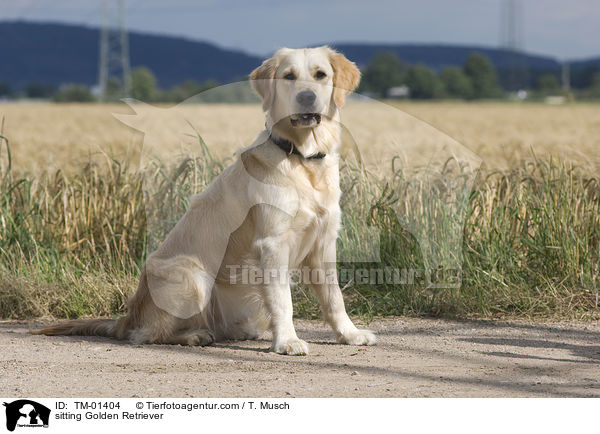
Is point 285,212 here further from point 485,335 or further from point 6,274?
point 6,274

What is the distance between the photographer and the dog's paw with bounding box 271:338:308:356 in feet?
13.5

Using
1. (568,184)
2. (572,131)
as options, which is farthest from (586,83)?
(568,184)

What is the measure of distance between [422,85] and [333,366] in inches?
3026

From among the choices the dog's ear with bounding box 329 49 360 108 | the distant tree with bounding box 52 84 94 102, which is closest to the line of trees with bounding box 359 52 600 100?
the distant tree with bounding box 52 84 94 102

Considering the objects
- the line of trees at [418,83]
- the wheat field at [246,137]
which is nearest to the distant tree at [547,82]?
the line of trees at [418,83]

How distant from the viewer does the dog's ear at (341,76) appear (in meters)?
4.28

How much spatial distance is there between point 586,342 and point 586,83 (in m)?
99.5

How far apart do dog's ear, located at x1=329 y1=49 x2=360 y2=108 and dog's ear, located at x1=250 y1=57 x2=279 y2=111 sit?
1.17ft

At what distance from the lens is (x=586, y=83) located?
313ft

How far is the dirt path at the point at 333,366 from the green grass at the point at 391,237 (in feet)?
1.29

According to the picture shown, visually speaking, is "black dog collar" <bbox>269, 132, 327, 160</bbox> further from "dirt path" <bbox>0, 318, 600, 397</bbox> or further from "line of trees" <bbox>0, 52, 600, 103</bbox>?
"line of trees" <bbox>0, 52, 600, 103</bbox>

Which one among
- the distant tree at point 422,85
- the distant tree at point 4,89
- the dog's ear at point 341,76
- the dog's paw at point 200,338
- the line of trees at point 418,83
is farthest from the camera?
the distant tree at point 4,89

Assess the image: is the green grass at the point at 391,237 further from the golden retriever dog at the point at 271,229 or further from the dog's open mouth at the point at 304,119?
the dog's open mouth at the point at 304,119

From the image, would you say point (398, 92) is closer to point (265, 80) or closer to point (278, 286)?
point (265, 80)
